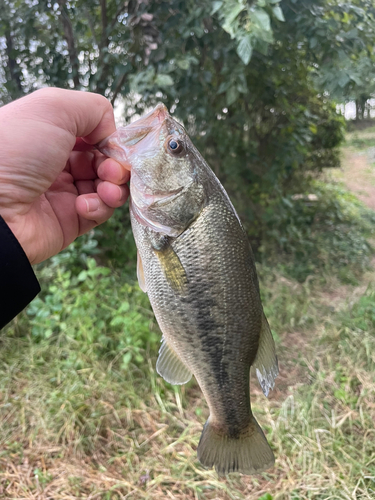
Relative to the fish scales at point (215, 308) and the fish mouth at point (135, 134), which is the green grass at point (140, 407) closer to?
the fish scales at point (215, 308)

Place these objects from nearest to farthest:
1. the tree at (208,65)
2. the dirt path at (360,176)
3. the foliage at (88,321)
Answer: the tree at (208,65)
the foliage at (88,321)
the dirt path at (360,176)

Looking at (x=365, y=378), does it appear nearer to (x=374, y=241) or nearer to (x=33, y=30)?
(x=374, y=241)

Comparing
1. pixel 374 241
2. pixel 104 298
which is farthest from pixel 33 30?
pixel 374 241

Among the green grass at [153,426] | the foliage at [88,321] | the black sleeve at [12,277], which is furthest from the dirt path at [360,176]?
the black sleeve at [12,277]

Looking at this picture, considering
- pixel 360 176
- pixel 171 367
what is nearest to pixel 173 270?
pixel 171 367

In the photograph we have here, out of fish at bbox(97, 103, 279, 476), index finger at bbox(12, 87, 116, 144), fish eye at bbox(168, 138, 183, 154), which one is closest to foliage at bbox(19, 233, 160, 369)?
fish at bbox(97, 103, 279, 476)

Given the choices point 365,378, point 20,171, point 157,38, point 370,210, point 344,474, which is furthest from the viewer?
point 370,210
